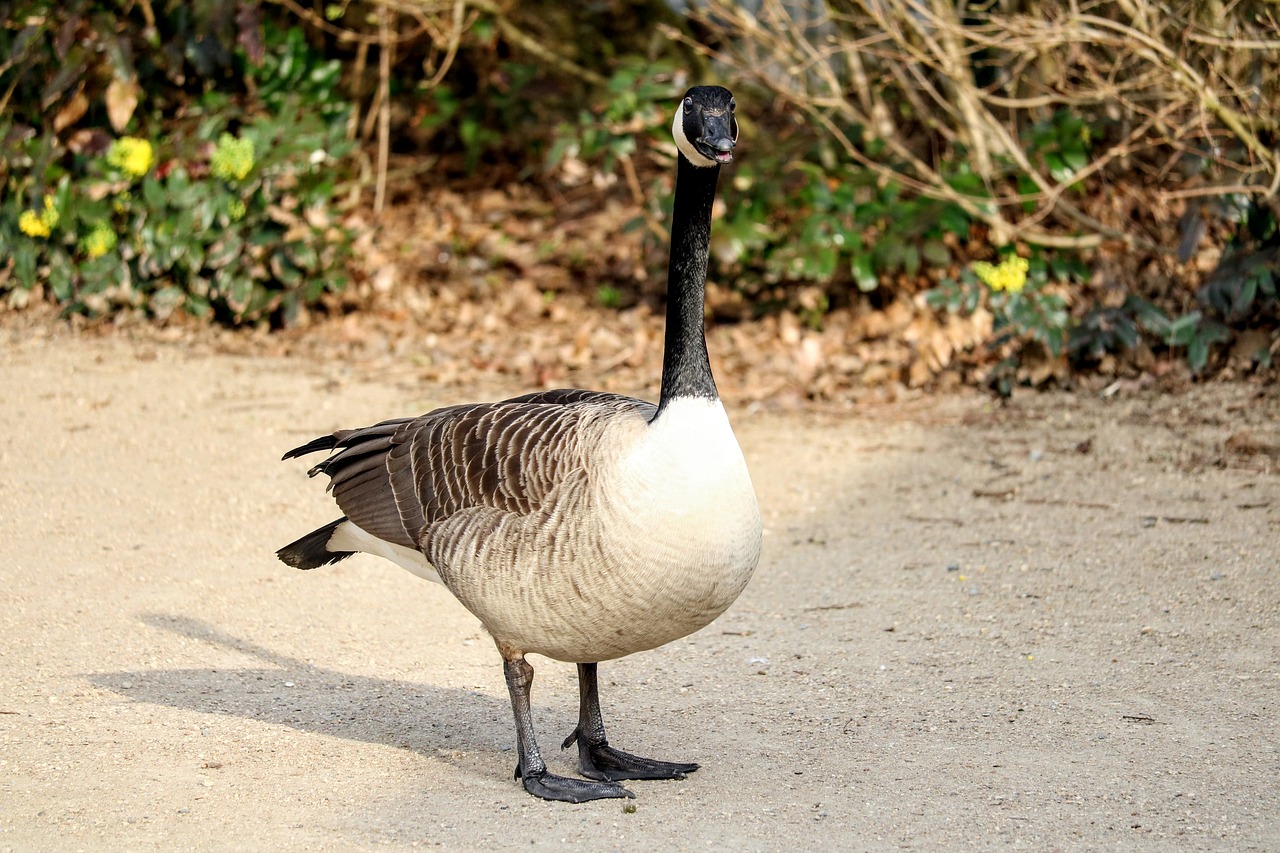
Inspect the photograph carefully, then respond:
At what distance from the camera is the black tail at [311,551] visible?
15.1 feet

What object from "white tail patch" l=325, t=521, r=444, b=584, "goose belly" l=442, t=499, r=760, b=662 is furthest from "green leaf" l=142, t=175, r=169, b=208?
"goose belly" l=442, t=499, r=760, b=662

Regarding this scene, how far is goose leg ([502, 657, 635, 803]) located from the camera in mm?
3939

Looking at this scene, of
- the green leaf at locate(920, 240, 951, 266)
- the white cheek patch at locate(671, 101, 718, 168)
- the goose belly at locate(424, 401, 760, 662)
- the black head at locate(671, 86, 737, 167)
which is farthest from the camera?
the green leaf at locate(920, 240, 951, 266)

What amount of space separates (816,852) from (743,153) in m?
7.34

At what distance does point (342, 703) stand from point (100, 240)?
621cm

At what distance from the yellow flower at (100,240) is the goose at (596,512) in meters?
6.21

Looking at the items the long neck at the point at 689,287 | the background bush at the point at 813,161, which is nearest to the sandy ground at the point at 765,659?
the background bush at the point at 813,161

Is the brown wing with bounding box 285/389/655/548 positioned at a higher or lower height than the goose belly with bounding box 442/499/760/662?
higher

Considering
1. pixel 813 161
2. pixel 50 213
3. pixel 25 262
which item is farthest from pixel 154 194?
pixel 813 161

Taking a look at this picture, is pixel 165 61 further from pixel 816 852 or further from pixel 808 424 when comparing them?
pixel 816 852

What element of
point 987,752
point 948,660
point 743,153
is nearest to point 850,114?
point 743,153

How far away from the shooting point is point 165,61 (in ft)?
31.9

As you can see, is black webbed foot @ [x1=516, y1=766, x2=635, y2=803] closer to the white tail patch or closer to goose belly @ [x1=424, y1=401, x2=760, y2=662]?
goose belly @ [x1=424, y1=401, x2=760, y2=662]

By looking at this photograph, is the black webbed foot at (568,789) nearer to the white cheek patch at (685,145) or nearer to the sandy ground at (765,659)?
the sandy ground at (765,659)
